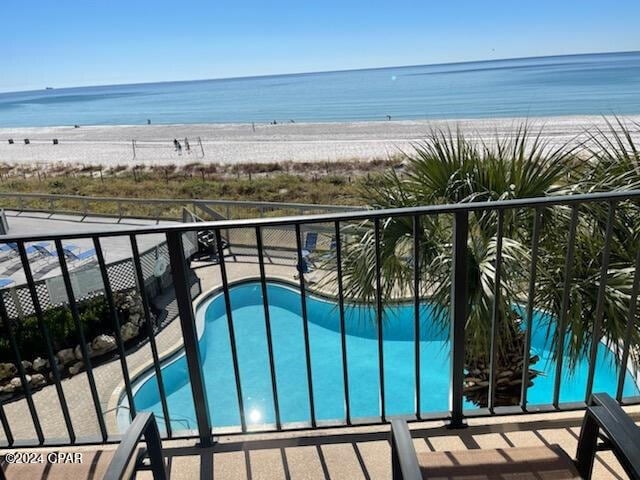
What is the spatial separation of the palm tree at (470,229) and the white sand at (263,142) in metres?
26.1

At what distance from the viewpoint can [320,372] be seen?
273 inches

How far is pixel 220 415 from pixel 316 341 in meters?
2.37

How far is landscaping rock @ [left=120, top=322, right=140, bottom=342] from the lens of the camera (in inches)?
324

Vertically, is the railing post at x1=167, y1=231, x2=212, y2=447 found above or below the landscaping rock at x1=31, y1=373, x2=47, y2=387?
above

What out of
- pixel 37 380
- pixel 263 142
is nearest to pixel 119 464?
pixel 37 380

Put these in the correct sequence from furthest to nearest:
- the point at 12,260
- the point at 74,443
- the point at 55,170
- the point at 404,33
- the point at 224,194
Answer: the point at 404,33, the point at 55,170, the point at 224,194, the point at 12,260, the point at 74,443

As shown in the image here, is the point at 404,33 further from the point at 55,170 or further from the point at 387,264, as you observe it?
the point at 387,264

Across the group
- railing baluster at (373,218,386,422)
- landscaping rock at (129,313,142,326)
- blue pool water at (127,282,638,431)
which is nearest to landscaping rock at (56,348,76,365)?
landscaping rock at (129,313,142,326)

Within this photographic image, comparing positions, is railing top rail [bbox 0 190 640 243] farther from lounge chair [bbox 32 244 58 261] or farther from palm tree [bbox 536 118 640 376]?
lounge chair [bbox 32 244 58 261]

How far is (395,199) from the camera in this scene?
3.41 metres

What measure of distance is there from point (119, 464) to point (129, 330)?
25.7ft

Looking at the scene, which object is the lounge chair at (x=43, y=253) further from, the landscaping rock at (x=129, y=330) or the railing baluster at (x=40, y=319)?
the railing baluster at (x=40, y=319)

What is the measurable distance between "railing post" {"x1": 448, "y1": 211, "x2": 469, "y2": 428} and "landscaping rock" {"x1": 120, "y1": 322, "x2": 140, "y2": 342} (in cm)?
730

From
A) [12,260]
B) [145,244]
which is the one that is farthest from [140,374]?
[12,260]
